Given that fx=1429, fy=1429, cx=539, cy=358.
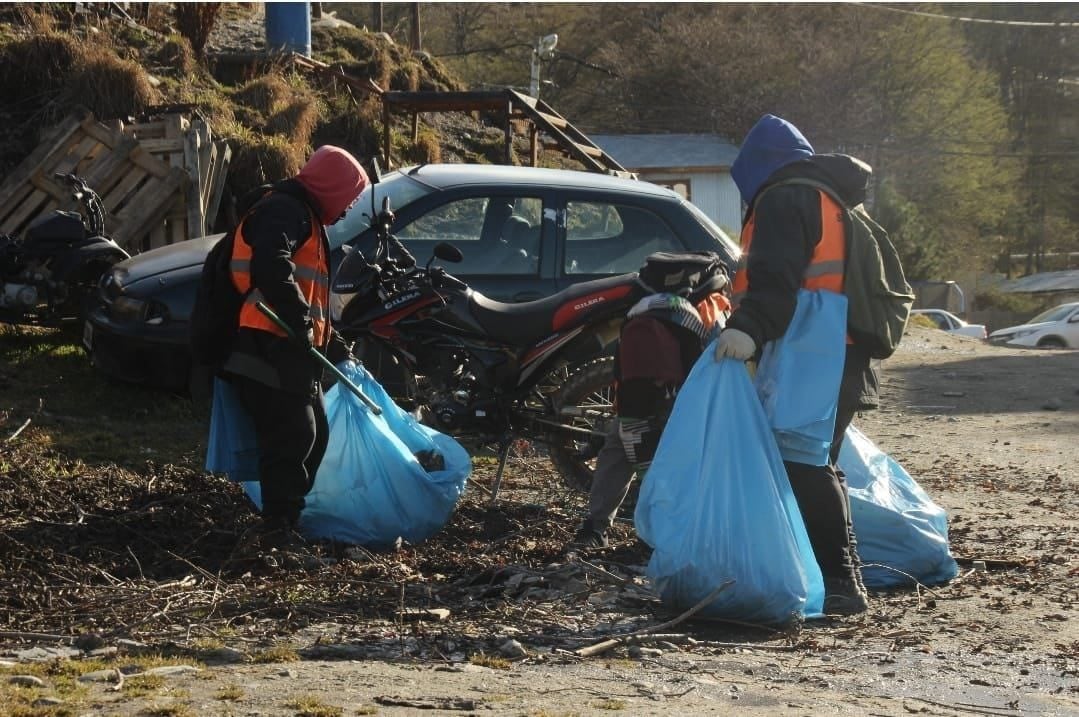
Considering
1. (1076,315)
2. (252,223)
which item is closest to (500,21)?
(1076,315)

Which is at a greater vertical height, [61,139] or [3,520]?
[61,139]

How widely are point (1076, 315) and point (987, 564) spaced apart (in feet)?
82.5

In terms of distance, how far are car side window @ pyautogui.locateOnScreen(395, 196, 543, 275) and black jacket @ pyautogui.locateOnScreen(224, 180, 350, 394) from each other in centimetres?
286

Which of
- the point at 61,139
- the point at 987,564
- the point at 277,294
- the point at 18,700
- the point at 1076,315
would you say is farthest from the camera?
the point at 1076,315

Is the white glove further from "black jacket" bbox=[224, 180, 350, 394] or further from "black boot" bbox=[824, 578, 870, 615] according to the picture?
"black jacket" bbox=[224, 180, 350, 394]

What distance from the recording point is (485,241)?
8891 millimetres

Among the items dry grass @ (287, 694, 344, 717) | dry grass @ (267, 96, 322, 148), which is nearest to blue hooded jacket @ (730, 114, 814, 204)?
dry grass @ (287, 694, 344, 717)

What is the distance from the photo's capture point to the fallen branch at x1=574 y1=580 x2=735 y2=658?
446 centimetres

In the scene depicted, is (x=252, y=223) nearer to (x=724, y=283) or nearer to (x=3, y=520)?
(x=3, y=520)

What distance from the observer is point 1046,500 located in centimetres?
791

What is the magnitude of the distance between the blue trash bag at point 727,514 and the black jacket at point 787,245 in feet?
0.65

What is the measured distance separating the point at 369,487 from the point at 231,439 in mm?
617

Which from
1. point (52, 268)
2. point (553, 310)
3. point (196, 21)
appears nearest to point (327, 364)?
point (553, 310)

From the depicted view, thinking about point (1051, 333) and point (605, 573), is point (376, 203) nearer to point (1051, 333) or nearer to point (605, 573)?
point (605, 573)
